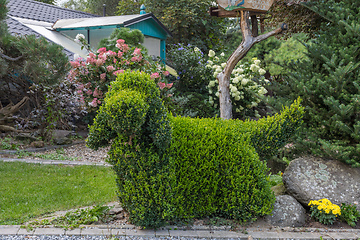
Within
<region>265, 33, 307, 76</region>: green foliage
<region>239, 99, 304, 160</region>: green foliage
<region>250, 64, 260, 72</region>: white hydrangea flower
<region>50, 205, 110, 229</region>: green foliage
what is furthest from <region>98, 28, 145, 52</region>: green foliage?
<region>50, 205, 110, 229</region>: green foliage

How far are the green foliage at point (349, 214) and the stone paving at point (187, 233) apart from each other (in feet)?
0.54

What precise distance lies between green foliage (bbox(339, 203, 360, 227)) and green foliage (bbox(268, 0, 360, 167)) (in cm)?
52

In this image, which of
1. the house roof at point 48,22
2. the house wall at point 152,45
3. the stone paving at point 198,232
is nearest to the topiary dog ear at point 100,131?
the stone paving at point 198,232

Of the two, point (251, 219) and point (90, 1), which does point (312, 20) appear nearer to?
point (251, 219)

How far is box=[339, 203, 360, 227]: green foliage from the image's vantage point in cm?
353

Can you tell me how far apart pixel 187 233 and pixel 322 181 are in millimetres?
1874

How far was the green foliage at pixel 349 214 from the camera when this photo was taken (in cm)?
353

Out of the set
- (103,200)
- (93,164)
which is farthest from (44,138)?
(103,200)

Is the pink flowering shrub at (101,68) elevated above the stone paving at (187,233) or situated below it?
above

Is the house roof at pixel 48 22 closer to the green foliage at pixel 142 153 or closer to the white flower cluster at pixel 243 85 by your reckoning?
the white flower cluster at pixel 243 85

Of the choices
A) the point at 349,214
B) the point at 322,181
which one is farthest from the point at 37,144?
the point at 349,214

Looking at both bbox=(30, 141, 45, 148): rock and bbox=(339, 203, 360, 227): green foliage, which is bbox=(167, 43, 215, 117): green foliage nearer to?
bbox=(30, 141, 45, 148): rock

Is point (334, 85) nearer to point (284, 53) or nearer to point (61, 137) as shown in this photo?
point (61, 137)

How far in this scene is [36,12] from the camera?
12211 mm
